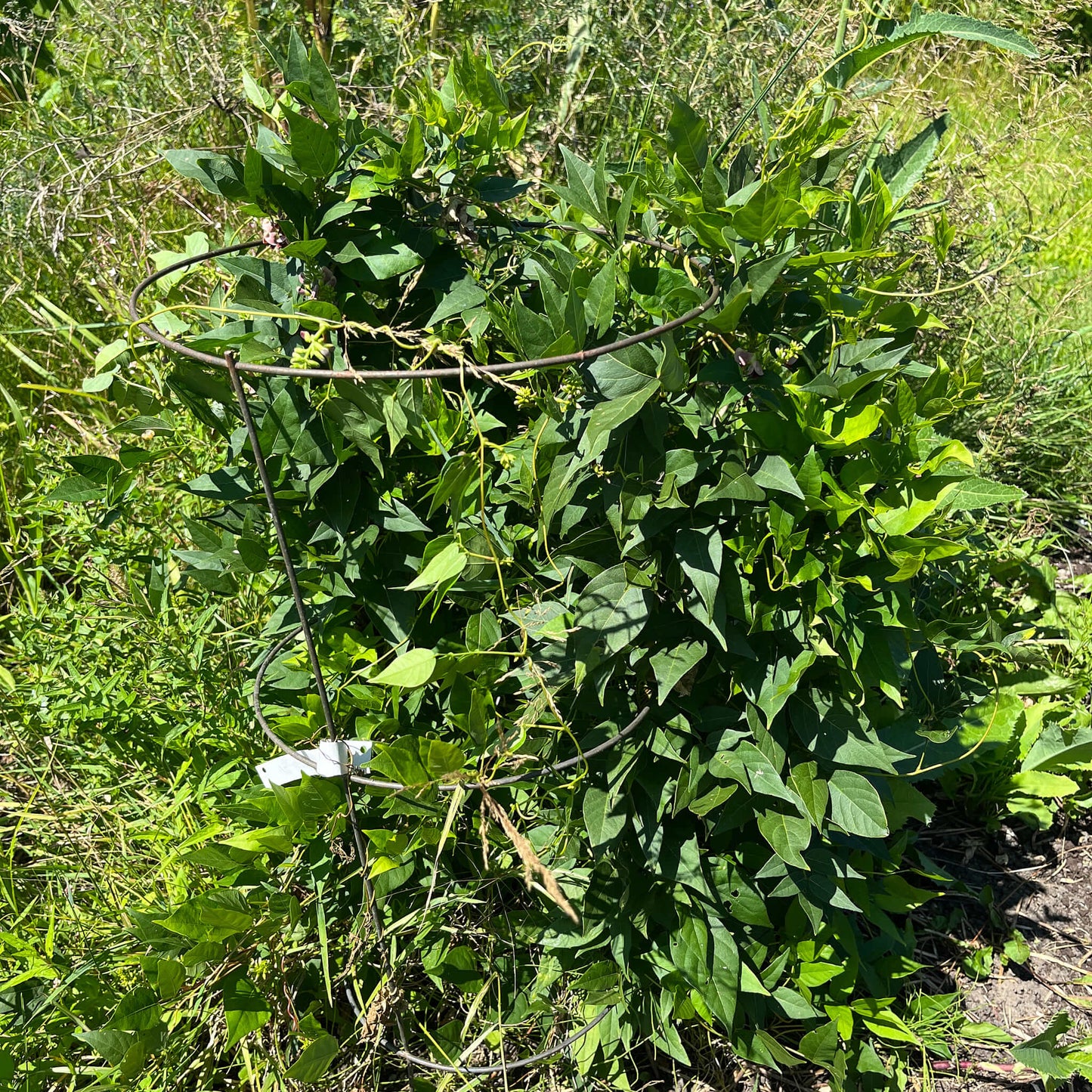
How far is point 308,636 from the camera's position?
4.16 feet

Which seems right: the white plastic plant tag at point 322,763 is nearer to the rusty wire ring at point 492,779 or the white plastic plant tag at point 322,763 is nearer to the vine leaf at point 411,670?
the rusty wire ring at point 492,779

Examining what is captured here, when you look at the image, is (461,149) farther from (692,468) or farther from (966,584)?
(966,584)

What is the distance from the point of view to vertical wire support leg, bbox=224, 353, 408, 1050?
1167mm

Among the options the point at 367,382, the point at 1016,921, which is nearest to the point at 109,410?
the point at 367,382

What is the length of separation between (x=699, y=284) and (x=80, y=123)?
276 centimetres

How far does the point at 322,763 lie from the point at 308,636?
196mm

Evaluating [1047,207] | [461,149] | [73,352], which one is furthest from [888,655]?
[1047,207]

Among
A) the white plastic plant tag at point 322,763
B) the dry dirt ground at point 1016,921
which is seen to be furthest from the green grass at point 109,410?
the dry dirt ground at point 1016,921

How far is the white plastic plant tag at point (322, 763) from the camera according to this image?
1315 millimetres

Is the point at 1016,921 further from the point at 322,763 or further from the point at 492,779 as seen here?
the point at 322,763

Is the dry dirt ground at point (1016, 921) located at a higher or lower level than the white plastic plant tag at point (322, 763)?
lower

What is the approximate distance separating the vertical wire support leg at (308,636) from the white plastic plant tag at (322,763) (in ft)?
0.04

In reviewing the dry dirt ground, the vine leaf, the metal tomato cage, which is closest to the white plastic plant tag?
the metal tomato cage

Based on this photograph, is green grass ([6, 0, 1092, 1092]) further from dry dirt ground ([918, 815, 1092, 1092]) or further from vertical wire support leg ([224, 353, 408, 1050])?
dry dirt ground ([918, 815, 1092, 1092])
